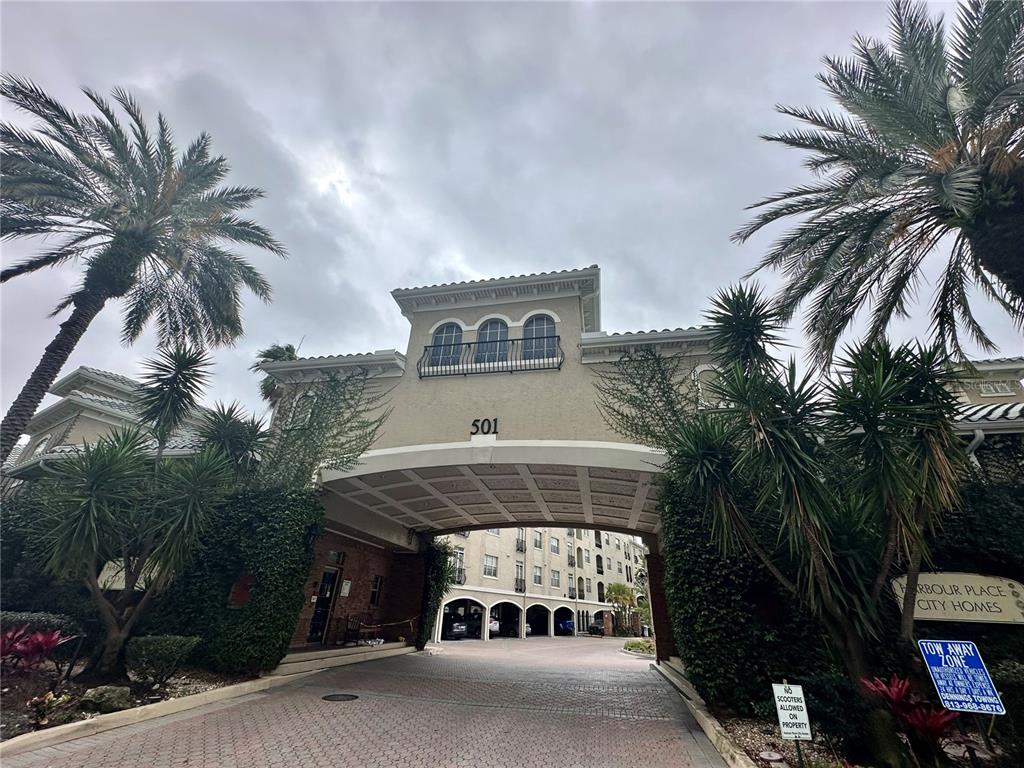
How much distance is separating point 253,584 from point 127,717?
11.4 feet

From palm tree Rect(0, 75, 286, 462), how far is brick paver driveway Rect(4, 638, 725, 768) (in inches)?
332

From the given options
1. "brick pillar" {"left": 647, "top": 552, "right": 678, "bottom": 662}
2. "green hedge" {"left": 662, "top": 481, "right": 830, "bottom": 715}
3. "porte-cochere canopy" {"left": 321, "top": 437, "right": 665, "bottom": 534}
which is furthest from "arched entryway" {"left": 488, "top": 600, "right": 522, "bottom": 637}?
"green hedge" {"left": 662, "top": 481, "right": 830, "bottom": 715}

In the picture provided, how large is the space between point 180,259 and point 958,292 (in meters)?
18.5

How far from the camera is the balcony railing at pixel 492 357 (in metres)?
11.5

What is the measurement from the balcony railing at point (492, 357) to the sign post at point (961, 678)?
26.0 feet

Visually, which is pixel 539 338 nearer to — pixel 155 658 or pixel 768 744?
pixel 768 744

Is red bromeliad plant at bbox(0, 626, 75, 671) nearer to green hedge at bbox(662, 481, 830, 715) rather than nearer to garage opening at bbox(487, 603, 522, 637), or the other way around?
green hedge at bbox(662, 481, 830, 715)

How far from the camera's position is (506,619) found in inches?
1473

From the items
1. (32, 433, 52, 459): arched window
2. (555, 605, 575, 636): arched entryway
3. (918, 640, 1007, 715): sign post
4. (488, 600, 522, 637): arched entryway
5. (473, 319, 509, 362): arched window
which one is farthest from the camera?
(555, 605, 575, 636): arched entryway

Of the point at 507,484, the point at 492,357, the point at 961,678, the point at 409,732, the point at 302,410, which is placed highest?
the point at 492,357

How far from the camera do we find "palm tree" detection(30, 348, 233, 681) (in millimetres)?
8422

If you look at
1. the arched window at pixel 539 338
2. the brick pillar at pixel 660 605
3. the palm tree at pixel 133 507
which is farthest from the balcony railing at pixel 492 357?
the brick pillar at pixel 660 605

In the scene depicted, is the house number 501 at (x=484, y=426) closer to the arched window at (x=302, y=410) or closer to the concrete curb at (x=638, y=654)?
the arched window at (x=302, y=410)

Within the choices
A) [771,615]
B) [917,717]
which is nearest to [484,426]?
[771,615]
